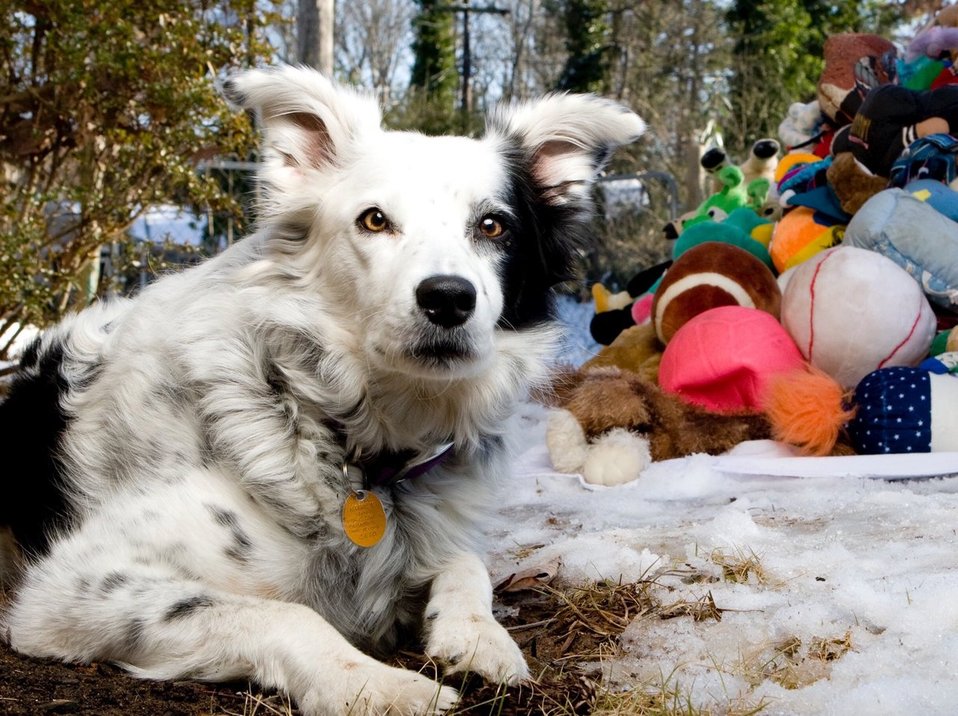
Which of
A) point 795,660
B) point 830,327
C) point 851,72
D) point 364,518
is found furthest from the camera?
point 851,72

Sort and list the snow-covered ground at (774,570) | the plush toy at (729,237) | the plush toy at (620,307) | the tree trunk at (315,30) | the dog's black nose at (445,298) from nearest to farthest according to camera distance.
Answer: the snow-covered ground at (774,570) → the dog's black nose at (445,298) → the plush toy at (729,237) → the plush toy at (620,307) → the tree trunk at (315,30)

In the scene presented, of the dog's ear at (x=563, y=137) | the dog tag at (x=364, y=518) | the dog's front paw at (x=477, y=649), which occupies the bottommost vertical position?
the dog's front paw at (x=477, y=649)

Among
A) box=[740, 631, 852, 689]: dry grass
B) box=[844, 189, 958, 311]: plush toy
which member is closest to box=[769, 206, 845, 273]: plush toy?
box=[844, 189, 958, 311]: plush toy

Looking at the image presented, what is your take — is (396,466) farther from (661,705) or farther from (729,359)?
(729,359)

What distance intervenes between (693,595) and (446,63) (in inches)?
1000

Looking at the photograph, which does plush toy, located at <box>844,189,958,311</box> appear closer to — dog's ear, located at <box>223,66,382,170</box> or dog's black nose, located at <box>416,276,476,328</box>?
dog's ear, located at <box>223,66,382,170</box>

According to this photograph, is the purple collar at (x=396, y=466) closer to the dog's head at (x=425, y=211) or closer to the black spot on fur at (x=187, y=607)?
the dog's head at (x=425, y=211)

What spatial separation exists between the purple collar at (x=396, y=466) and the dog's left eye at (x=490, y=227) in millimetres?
665

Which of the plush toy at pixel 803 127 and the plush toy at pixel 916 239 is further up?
the plush toy at pixel 803 127

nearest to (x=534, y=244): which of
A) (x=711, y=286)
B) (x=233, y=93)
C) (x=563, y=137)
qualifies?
(x=563, y=137)

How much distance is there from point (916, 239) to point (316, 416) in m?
3.45

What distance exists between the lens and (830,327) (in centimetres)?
482

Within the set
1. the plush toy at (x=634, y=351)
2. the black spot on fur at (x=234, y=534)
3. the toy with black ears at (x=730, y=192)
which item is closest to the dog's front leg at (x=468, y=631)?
the black spot on fur at (x=234, y=534)

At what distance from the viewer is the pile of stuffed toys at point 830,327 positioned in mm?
4543
